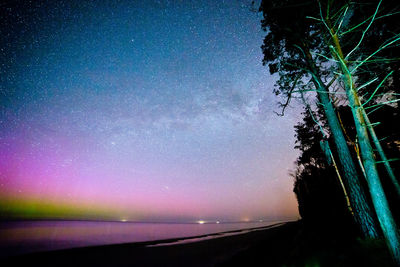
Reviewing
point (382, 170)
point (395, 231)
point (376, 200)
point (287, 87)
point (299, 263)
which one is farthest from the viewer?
point (382, 170)

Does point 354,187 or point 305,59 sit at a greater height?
point 305,59

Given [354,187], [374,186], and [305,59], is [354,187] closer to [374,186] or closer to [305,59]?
[374,186]

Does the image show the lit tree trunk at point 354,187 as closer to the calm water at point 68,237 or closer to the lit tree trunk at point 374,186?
the lit tree trunk at point 374,186

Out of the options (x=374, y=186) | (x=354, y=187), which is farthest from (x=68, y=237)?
(x=374, y=186)

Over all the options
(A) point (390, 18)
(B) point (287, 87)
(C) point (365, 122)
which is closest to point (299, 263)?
(C) point (365, 122)

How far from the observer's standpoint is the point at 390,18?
701 centimetres

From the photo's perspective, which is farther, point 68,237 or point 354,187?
point 68,237

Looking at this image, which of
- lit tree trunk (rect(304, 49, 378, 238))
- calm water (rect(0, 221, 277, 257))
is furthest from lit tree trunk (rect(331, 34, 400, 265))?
calm water (rect(0, 221, 277, 257))

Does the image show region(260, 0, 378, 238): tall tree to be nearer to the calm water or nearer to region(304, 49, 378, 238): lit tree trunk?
region(304, 49, 378, 238): lit tree trunk

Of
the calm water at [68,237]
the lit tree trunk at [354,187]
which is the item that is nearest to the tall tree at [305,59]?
the lit tree trunk at [354,187]

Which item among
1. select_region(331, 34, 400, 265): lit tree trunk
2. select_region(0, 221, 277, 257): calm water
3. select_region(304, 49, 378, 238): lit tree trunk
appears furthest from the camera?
select_region(0, 221, 277, 257): calm water

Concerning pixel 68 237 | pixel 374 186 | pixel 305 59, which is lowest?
pixel 68 237

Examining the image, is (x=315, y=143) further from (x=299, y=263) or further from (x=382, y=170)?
(x=299, y=263)

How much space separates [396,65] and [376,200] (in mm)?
7572
